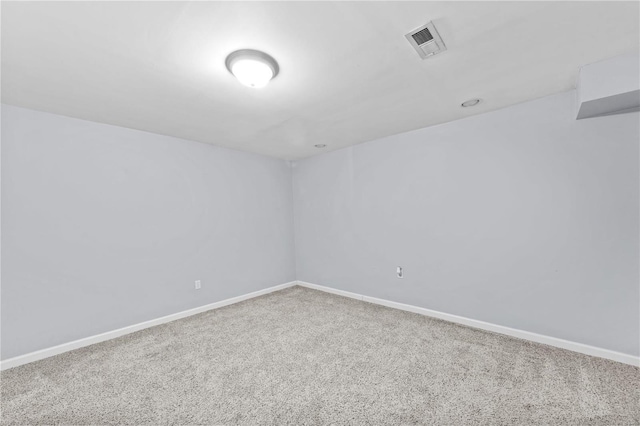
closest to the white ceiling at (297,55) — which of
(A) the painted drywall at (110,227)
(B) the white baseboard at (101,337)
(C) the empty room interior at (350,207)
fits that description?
(C) the empty room interior at (350,207)

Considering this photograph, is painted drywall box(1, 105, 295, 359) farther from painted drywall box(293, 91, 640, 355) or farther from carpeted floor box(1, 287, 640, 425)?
painted drywall box(293, 91, 640, 355)

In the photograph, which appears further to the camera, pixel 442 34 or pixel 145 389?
pixel 145 389

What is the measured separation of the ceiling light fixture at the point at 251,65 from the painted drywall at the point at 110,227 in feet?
6.72

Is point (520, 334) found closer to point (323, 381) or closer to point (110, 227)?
point (323, 381)

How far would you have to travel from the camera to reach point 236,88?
210 cm

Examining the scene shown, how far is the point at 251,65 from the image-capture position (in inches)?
65.6

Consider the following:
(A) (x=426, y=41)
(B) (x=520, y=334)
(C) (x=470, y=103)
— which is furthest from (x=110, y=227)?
(B) (x=520, y=334)

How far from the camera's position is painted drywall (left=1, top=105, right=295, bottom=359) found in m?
2.36

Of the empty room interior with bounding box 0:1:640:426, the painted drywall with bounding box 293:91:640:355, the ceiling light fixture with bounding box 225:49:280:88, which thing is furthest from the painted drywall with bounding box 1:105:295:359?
the ceiling light fixture with bounding box 225:49:280:88

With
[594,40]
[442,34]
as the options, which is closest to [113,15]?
[442,34]

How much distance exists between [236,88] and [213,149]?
1.83 m

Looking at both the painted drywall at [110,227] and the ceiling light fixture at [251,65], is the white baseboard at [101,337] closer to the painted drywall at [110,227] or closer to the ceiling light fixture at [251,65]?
the painted drywall at [110,227]

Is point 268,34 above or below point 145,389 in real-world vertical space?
above

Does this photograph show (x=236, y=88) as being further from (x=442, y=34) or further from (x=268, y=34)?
(x=442, y=34)
